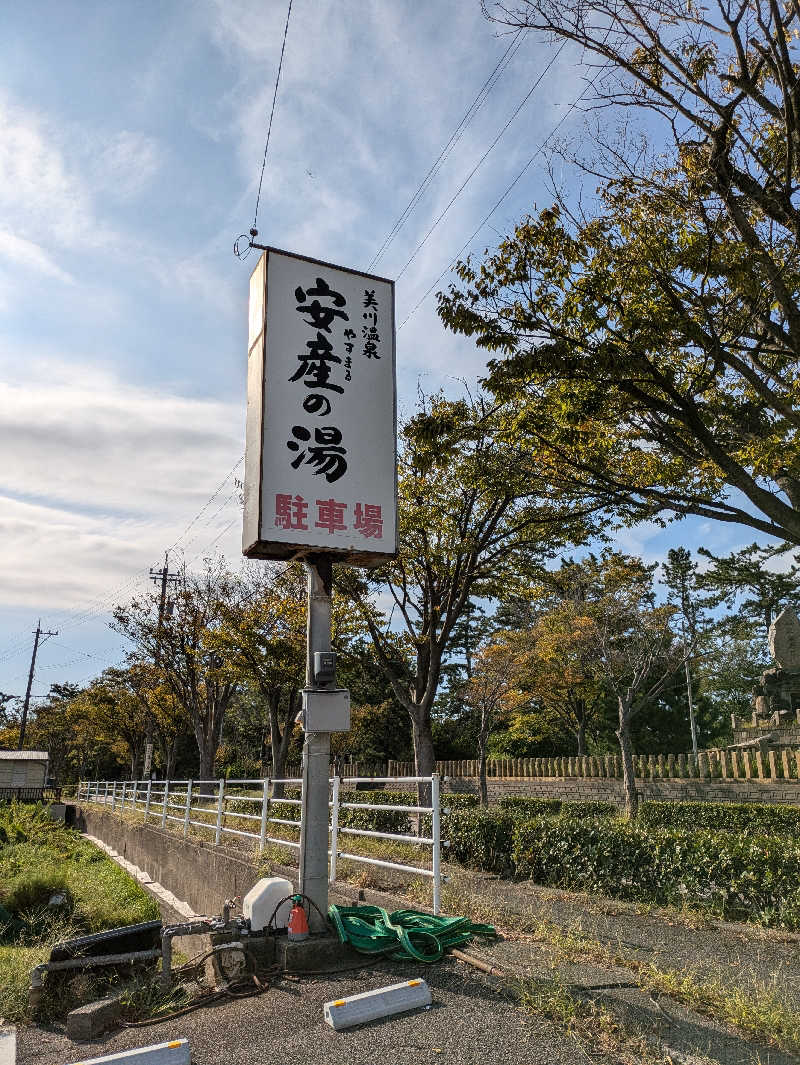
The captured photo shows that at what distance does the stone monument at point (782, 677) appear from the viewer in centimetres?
2030

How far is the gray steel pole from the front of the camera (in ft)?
18.0

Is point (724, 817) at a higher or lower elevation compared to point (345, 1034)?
lower

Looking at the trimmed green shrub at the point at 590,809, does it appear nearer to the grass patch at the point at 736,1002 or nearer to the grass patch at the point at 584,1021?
the grass patch at the point at 736,1002

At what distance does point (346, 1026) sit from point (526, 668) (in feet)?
68.7

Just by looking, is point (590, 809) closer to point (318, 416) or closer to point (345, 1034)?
point (318, 416)

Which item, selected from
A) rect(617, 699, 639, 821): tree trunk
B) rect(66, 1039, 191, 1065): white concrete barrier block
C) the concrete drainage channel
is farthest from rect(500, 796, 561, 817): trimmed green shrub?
rect(66, 1039, 191, 1065): white concrete barrier block

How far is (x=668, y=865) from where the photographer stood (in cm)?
704

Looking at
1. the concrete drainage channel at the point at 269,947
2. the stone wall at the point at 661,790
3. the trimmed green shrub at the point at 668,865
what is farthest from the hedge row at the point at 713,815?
the concrete drainage channel at the point at 269,947

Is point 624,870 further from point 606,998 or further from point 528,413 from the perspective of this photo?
point 528,413

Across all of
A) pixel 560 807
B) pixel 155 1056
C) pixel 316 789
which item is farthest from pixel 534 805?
pixel 155 1056

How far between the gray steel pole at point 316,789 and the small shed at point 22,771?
106 feet

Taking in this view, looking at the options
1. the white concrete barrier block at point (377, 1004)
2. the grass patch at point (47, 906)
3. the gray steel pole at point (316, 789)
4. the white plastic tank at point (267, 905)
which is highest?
the gray steel pole at point (316, 789)

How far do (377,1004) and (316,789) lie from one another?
6.35ft

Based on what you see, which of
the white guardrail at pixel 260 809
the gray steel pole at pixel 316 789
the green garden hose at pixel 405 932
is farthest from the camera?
the white guardrail at pixel 260 809
